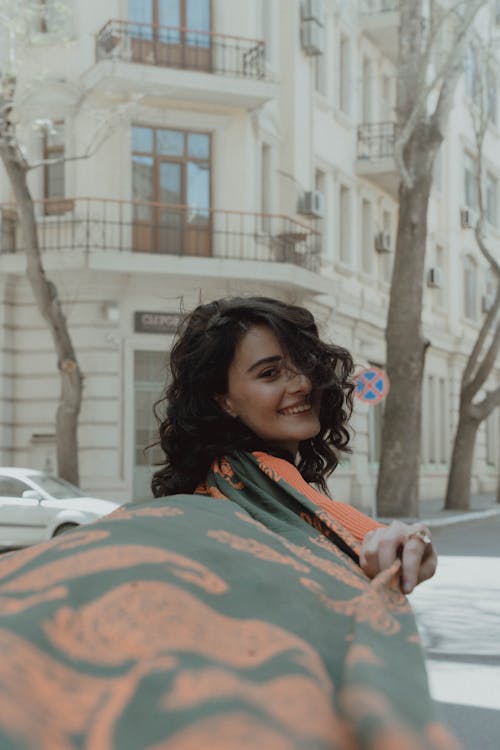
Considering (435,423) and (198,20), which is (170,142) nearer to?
(198,20)

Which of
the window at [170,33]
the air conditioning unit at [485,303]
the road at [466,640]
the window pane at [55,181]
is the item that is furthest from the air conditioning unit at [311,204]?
the air conditioning unit at [485,303]

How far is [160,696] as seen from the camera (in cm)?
143

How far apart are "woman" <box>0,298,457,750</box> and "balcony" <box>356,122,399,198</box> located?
28954mm

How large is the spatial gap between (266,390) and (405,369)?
19989mm

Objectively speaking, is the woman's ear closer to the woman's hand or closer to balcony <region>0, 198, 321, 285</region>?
the woman's hand

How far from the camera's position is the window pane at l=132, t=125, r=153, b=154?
24.9 metres

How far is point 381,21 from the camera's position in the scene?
31.7 metres

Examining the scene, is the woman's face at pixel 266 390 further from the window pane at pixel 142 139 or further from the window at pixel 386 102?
the window at pixel 386 102

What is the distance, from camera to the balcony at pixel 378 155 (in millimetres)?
30938

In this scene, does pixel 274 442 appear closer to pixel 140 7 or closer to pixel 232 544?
pixel 232 544

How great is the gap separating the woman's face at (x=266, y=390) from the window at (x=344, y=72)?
1151 inches

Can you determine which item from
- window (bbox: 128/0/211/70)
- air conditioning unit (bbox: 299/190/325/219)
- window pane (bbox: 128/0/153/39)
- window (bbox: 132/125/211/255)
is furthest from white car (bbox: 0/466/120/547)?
air conditioning unit (bbox: 299/190/325/219)

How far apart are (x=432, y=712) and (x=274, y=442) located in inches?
49.0

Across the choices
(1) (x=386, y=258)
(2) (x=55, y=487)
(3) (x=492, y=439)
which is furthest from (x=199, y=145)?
(3) (x=492, y=439)
